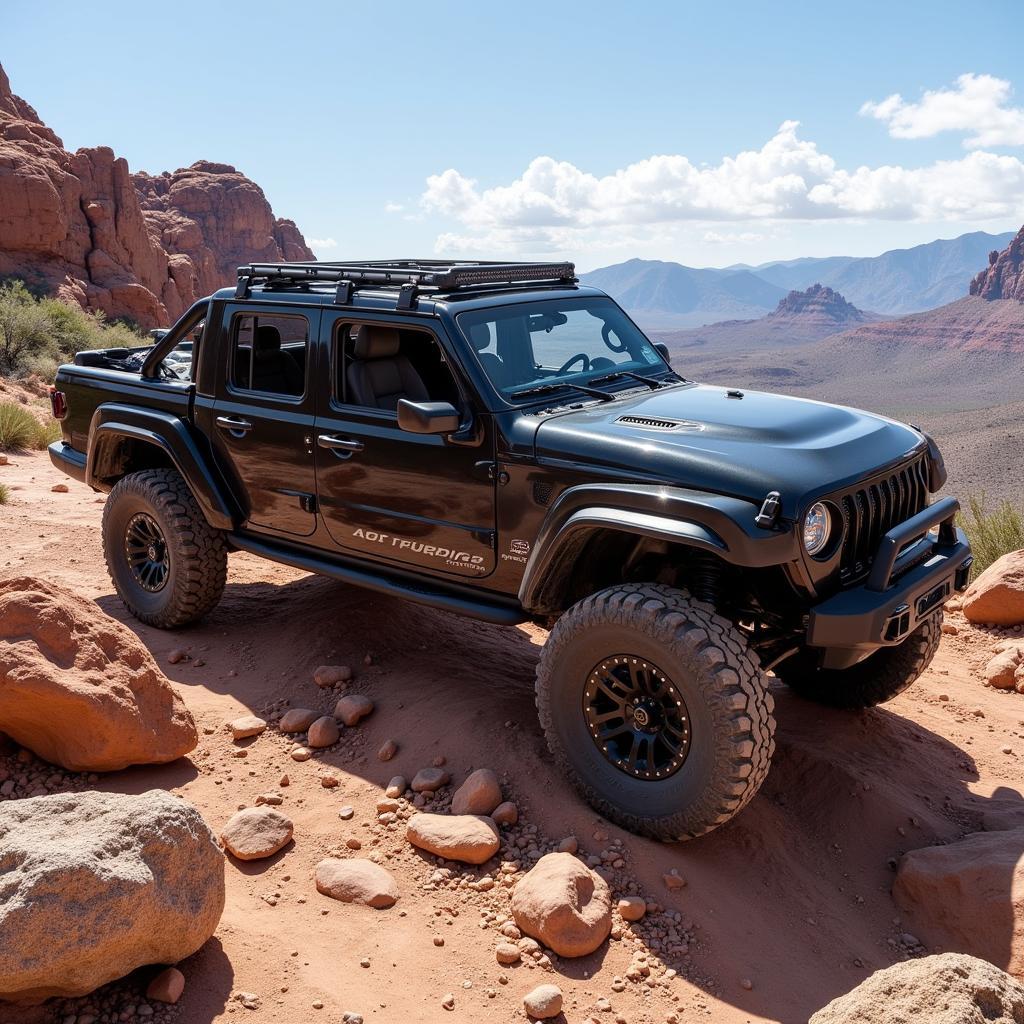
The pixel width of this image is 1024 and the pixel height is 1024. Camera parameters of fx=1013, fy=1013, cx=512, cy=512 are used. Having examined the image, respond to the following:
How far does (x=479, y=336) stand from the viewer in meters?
4.64

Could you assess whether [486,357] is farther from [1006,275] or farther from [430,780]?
[1006,275]

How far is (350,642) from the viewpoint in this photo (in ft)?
18.4

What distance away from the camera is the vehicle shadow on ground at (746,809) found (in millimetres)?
3502

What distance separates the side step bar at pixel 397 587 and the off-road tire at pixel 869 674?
1.41 meters

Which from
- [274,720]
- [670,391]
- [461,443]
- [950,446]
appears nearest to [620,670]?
[461,443]

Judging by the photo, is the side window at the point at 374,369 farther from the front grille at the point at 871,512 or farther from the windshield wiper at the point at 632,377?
the front grille at the point at 871,512

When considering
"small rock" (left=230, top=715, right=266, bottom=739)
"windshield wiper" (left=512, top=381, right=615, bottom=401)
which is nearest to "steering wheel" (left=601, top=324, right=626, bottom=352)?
"windshield wiper" (left=512, top=381, right=615, bottom=401)

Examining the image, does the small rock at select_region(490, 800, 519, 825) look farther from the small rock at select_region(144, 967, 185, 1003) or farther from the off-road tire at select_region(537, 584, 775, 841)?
the small rock at select_region(144, 967, 185, 1003)

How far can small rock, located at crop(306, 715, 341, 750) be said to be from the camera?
4660mm

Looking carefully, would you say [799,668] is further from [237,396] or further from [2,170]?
[2,170]

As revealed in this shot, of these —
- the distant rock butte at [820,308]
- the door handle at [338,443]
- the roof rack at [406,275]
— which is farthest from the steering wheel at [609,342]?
the distant rock butte at [820,308]

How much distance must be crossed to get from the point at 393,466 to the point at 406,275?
2.98 feet

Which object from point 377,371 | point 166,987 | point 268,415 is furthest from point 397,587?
point 166,987

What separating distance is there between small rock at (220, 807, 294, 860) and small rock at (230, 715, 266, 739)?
0.79 m
